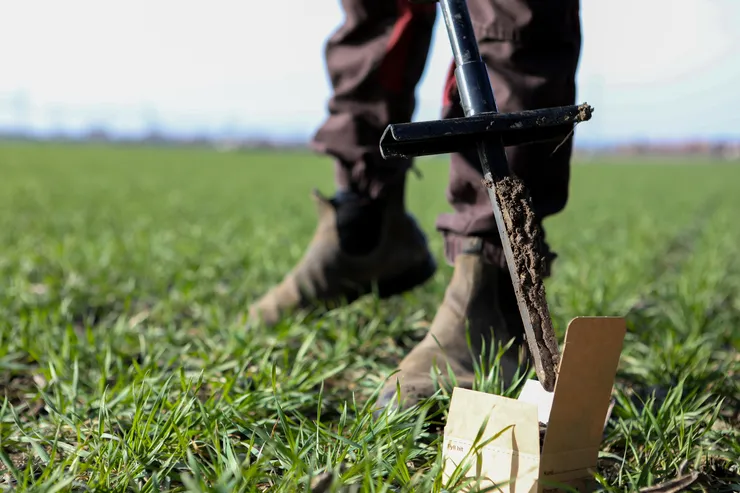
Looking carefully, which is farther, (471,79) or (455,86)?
(455,86)

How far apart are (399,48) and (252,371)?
115 centimetres

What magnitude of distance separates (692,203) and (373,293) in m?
10.4

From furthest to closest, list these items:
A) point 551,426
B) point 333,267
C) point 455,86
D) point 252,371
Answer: point 333,267 → point 252,371 → point 455,86 → point 551,426

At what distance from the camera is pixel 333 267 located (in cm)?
242

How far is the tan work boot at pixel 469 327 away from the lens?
167 cm

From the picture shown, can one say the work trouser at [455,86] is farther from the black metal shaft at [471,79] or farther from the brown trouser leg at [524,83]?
the black metal shaft at [471,79]

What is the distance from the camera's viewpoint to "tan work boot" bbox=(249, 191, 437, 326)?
241 cm

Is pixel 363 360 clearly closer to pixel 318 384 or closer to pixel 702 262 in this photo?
pixel 318 384

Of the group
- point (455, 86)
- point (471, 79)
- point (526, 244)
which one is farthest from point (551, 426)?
point (455, 86)

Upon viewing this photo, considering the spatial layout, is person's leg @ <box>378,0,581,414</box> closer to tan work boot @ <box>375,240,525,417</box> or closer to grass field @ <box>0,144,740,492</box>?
tan work boot @ <box>375,240,525,417</box>

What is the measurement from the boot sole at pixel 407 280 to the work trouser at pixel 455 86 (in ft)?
1.24

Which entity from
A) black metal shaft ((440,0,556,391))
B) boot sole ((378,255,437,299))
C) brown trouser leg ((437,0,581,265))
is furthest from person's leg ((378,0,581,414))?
boot sole ((378,255,437,299))

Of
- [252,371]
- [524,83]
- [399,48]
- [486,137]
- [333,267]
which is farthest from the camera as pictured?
[333,267]

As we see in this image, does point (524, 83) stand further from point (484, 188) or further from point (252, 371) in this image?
point (252, 371)
